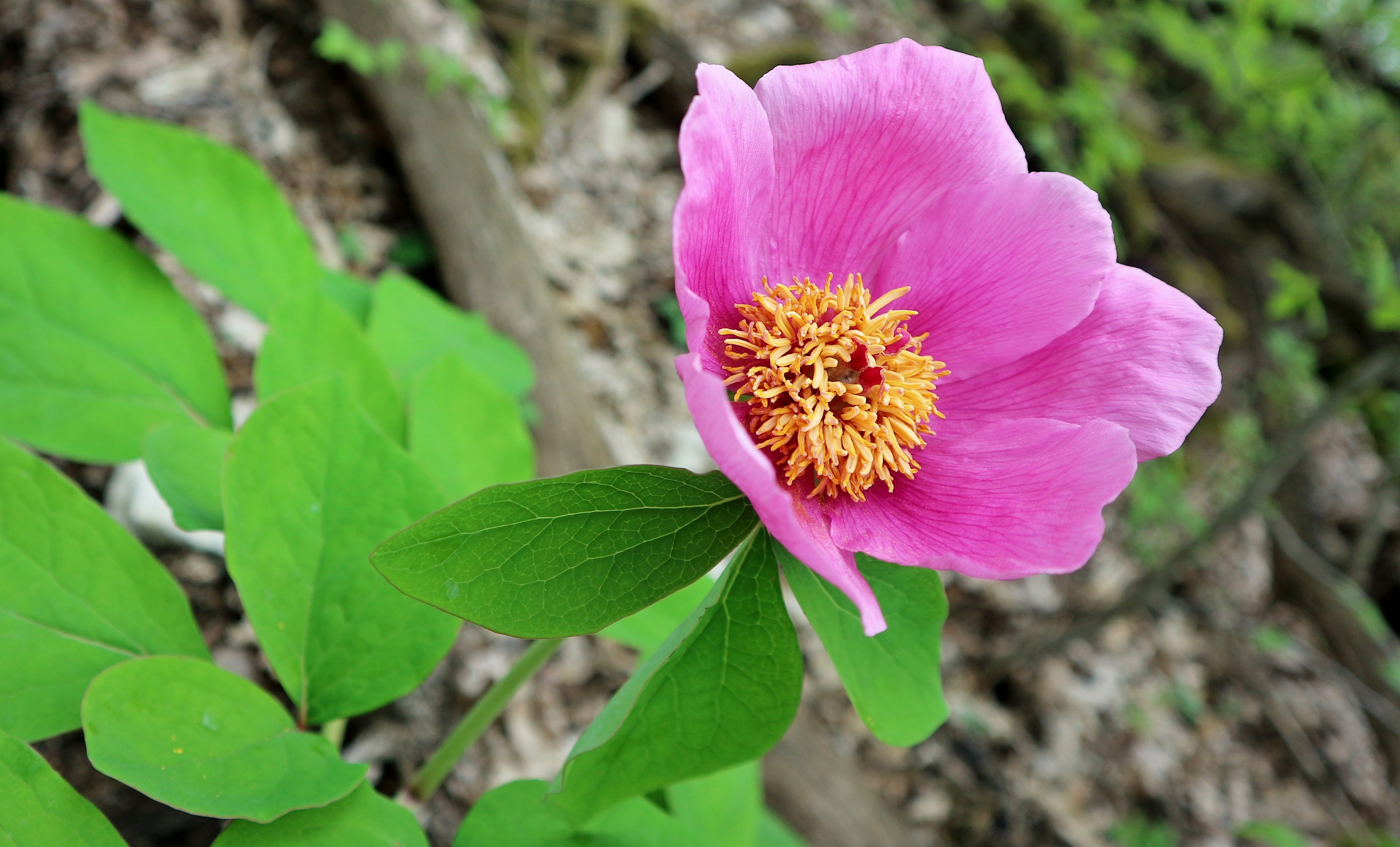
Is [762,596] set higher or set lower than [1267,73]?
higher

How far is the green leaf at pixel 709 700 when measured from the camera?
0.76m

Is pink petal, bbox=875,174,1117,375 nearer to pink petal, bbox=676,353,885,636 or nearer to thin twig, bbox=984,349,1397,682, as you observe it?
pink petal, bbox=676,353,885,636

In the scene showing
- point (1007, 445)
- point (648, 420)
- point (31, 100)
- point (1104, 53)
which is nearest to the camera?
point (1007, 445)

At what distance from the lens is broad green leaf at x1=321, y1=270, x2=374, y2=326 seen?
1.64 meters

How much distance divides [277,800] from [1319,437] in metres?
5.91

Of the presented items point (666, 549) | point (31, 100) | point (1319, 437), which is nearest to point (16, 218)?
point (31, 100)

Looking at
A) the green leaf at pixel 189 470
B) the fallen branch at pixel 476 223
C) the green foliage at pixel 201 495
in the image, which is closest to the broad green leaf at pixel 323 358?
the green foliage at pixel 201 495

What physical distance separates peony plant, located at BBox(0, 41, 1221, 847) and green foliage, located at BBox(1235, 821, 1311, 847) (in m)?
2.95

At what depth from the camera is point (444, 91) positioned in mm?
2562

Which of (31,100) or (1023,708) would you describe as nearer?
(31,100)

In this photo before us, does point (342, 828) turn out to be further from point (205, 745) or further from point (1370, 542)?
point (1370, 542)

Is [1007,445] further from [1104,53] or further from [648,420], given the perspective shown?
[1104,53]

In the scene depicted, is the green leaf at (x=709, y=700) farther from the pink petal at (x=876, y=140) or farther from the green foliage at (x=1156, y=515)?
the green foliage at (x=1156, y=515)

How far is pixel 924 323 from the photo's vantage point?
0.97 meters
